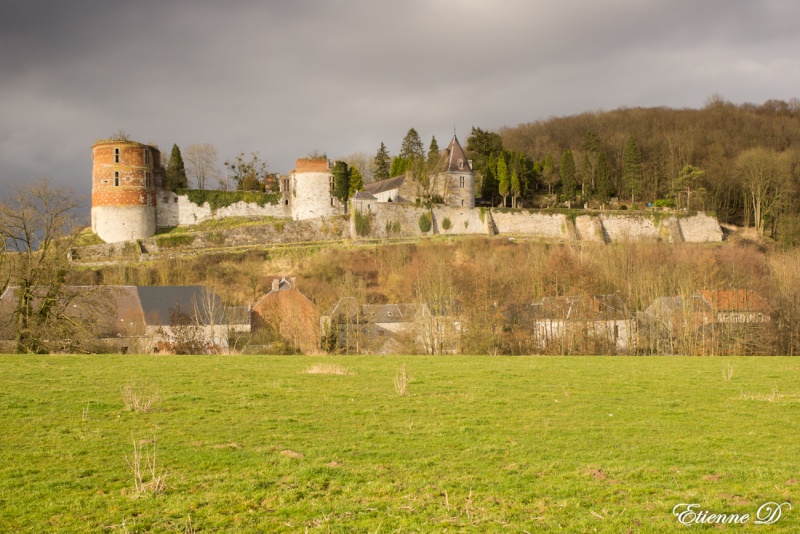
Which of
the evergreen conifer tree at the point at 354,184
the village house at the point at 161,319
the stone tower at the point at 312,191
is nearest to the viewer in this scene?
the village house at the point at 161,319

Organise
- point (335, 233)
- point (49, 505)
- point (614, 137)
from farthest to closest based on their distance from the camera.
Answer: point (614, 137) < point (335, 233) < point (49, 505)

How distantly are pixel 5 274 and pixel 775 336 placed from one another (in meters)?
30.7

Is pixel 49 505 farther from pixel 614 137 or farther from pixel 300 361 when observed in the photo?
pixel 614 137

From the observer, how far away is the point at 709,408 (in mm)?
10781

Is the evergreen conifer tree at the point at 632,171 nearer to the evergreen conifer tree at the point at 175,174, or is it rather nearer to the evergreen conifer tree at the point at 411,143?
the evergreen conifer tree at the point at 411,143

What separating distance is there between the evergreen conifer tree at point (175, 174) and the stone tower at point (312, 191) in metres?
9.27

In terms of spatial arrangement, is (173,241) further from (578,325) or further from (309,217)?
(578,325)

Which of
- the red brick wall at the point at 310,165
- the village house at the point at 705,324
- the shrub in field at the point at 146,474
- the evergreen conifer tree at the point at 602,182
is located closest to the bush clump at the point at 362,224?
the red brick wall at the point at 310,165

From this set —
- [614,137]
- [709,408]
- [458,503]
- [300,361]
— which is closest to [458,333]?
[300,361]

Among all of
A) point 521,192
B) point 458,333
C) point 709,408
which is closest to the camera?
point 709,408

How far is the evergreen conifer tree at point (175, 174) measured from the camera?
5738 cm

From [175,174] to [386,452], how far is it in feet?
177

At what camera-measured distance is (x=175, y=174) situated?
5772cm

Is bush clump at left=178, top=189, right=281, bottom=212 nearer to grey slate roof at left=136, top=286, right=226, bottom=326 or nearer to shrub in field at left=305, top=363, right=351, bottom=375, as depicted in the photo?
grey slate roof at left=136, top=286, right=226, bottom=326
